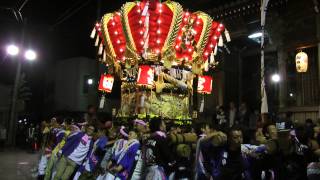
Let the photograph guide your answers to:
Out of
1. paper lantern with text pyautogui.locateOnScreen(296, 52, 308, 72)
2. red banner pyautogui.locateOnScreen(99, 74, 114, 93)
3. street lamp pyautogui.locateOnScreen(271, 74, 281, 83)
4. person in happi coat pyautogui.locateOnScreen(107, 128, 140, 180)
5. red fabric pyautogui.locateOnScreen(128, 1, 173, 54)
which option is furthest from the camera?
red banner pyautogui.locateOnScreen(99, 74, 114, 93)

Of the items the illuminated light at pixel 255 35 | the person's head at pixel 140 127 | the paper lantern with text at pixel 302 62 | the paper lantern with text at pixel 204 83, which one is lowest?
the person's head at pixel 140 127

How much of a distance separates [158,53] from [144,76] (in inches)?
40.5

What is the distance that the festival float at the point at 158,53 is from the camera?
12289 millimetres

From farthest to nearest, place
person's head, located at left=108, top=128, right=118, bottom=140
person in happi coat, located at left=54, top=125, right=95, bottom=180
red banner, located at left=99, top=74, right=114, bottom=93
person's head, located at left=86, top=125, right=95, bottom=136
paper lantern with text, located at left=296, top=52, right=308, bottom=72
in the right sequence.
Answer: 1. red banner, located at left=99, top=74, right=114, bottom=93
2. paper lantern with text, located at left=296, top=52, right=308, bottom=72
3. person's head, located at left=86, top=125, right=95, bottom=136
4. person in happi coat, located at left=54, top=125, right=95, bottom=180
5. person's head, located at left=108, top=128, right=118, bottom=140

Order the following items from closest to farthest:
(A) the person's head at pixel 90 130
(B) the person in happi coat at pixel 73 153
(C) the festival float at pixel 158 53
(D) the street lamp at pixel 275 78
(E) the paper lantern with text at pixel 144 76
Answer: (B) the person in happi coat at pixel 73 153
(A) the person's head at pixel 90 130
(C) the festival float at pixel 158 53
(E) the paper lantern with text at pixel 144 76
(D) the street lamp at pixel 275 78

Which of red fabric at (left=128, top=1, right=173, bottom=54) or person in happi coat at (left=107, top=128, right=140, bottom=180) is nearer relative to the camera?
person in happi coat at (left=107, top=128, right=140, bottom=180)

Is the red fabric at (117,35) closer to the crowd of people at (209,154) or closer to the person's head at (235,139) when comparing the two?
the crowd of people at (209,154)

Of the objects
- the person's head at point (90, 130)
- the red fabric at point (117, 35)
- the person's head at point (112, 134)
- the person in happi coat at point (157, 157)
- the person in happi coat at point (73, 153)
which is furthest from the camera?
the red fabric at point (117, 35)

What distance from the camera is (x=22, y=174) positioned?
11.3 m

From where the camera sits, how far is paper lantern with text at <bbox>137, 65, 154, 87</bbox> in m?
12.7

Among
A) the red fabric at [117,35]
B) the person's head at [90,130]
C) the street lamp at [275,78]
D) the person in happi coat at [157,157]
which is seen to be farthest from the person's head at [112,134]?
the street lamp at [275,78]

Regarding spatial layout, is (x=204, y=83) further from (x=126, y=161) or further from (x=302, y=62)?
(x=126, y=161)

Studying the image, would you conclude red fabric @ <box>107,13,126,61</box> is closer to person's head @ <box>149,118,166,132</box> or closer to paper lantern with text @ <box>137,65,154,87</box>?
paper lantern with text @ <box>137,65,154,87</box>

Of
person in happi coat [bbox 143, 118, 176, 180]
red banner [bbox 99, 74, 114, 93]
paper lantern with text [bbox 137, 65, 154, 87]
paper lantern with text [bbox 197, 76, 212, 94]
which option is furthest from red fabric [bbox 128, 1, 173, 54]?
person in happi coat [bbox 143, 118, 176, 180]
